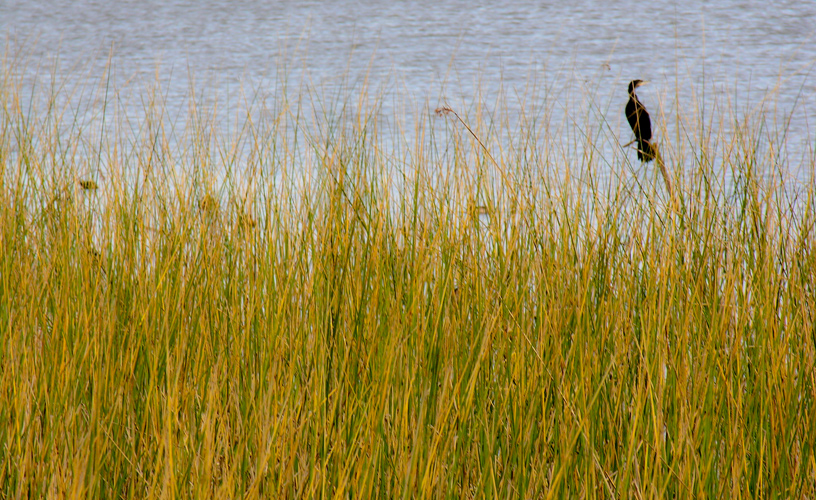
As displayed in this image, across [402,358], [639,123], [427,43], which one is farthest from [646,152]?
[427,43]

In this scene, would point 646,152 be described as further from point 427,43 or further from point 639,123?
point 427,43

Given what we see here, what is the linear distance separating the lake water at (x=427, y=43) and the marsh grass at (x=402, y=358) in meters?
1.68

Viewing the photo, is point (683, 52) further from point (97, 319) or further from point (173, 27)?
point (97, 319)

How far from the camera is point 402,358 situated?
128 cm

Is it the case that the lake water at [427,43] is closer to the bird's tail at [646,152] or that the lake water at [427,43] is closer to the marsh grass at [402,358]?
the bird's tail at [646,152]

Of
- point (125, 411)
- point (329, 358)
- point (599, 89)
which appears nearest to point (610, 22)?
point (599, 89)

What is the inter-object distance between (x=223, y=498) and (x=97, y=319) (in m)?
0.51

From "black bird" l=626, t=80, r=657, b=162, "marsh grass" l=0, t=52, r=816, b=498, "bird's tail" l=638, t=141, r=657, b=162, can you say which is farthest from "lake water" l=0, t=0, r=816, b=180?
"marsh grass" l=0, t=52, r=816, b=498

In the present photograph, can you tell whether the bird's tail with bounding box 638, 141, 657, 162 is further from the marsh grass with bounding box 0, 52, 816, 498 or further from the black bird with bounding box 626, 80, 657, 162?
the marsh grass with bounding box 0, 52, 816, 498

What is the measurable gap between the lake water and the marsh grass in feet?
5.52

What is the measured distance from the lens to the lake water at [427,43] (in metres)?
3.35

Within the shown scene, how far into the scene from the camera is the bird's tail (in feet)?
6.63

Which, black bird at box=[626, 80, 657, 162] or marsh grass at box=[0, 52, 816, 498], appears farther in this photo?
black bird at box=[626, 80, 657, 162]

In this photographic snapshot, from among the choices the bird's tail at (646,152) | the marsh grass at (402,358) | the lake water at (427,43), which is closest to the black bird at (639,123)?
the bird's tail at (646,152)
